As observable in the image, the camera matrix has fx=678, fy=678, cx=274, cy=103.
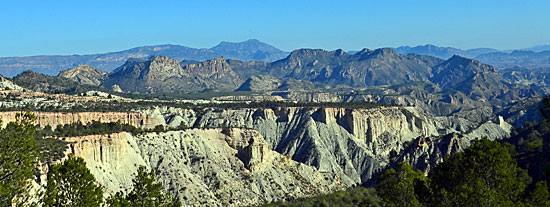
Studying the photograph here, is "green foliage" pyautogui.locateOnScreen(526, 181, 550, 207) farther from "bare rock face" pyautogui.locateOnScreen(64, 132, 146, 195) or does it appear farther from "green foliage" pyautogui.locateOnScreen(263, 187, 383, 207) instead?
"bare rock face" pyautogui.locateOnScreen(64, 132, 146, 195)

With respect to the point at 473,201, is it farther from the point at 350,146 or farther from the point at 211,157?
the point at 350,146

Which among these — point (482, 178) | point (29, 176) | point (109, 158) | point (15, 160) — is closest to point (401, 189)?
point (482, 178)

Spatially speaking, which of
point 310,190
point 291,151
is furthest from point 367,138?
point 310,190

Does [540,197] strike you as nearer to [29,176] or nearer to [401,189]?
[401,189]

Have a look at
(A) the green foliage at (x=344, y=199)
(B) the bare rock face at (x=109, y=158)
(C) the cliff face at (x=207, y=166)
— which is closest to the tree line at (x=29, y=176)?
(A) the green foliage at (x=344, y=199)

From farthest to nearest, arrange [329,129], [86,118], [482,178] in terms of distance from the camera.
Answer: [329,129]
[86,118]
[482,178]

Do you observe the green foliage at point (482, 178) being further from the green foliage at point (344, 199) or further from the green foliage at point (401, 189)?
the green foliage at point (344, 199)
